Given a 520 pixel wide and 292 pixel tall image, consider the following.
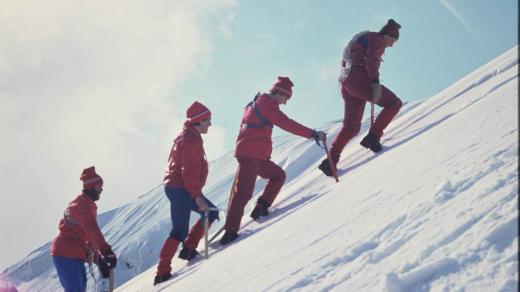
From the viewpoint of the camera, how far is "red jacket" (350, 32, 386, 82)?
525 cm

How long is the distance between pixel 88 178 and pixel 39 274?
2241 inches

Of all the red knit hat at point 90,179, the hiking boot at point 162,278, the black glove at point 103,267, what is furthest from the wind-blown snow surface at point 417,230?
the red knit hat at point 90,179

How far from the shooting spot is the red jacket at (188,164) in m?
4.71

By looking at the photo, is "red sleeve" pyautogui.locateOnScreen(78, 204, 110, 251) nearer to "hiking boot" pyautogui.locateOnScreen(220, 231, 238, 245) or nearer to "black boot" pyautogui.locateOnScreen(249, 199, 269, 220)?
"hiking boot" pyautogui.locateOnScreen(220, 231, 238, 245)

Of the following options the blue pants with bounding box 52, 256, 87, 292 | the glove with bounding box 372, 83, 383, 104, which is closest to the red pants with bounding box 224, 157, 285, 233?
the glove with bounding box 372, 83, 383, 104

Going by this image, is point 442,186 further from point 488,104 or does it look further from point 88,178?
point 88,178

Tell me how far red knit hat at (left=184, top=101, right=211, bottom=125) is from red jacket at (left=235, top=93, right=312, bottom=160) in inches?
16.6

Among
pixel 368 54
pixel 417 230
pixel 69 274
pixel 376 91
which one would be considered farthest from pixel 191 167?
pixel 417 230

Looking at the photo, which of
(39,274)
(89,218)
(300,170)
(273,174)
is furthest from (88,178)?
(39,274)

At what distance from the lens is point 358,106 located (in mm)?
5617

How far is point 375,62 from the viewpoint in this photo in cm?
527

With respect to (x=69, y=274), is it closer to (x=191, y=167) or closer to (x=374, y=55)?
(x=191, y=167)

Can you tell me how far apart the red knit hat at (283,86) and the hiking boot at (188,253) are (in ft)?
6.55

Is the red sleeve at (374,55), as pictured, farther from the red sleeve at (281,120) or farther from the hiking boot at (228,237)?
the hiking boot at (228,237)
